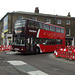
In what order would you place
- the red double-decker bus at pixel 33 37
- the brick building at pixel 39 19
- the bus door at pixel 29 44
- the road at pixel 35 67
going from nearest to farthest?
the road at pixel 35 67 < the red double-decker bus at pixel 33 37 < the bus door at pixel 29 44 < the brick building at pixel 39 19

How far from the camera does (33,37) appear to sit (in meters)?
15.9

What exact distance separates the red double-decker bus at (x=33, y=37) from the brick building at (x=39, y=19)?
15345 millimetres

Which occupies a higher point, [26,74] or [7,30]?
[7,30]

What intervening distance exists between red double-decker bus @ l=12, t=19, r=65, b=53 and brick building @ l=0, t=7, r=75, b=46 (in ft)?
50.3

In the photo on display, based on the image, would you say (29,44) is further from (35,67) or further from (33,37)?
(35,67)

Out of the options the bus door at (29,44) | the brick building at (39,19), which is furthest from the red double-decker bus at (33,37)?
the brick building at (39,19)

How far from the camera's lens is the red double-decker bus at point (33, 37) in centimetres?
1494

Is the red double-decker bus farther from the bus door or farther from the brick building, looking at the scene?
the brick building

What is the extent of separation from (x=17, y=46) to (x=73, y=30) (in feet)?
87.2

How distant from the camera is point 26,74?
610 cm

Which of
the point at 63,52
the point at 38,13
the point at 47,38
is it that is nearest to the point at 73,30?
the point at 38,13

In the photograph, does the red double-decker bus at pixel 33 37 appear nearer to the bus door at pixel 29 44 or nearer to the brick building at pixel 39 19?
the bus door at pixel 29 44

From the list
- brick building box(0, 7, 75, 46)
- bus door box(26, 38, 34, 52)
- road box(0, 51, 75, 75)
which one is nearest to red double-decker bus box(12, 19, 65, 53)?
bus door box(26, 38, 34, 52)

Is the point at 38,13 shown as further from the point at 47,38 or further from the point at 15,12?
the point at 47,38
